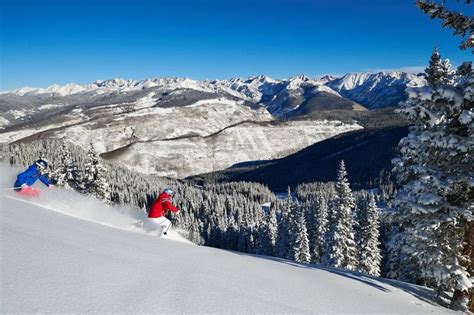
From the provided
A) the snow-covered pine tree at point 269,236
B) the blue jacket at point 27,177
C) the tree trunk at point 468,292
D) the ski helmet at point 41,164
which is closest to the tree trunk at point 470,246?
the tree trunk at point 468,292

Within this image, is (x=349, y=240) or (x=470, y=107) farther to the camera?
(x=349, y=240)

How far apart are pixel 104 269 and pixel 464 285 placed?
9.93 meters

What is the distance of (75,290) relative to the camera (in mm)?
5332

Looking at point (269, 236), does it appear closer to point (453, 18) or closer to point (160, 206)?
point (160, 206)

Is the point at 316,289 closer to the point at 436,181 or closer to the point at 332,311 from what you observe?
the point at 332,311

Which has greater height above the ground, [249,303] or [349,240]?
[249,303]

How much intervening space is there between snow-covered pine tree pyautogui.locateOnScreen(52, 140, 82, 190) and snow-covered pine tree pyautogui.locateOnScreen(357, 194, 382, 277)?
31314 mm

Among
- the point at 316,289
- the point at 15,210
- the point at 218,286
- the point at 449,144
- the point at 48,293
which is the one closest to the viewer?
the point at 48,293

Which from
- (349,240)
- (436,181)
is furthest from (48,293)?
(349,240)

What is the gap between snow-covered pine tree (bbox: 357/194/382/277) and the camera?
130ft

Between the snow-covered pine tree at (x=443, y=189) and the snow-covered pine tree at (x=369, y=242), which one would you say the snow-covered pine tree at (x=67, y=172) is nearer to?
the snow-covered pine tree at (x=369, y=242)

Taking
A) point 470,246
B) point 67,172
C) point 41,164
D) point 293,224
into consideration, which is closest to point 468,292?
point 470,246

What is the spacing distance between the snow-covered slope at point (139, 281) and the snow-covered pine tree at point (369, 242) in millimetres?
30348

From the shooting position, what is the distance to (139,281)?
630cm
